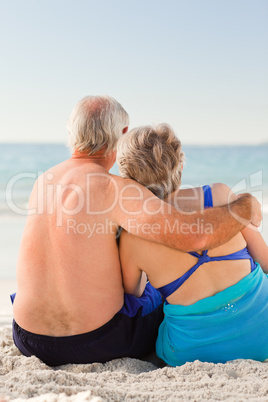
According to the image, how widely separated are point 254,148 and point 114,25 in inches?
393

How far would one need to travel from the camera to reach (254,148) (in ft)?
72.8

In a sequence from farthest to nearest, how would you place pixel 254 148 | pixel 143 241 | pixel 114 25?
pixel 114 25 < pixel 254 148 < pixel 143 241

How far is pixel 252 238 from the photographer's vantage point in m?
2.34

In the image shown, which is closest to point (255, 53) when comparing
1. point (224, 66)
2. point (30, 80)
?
point (224, 66)

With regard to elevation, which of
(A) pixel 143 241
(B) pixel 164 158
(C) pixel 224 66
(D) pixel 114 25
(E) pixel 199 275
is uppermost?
(D) pixel 114 25

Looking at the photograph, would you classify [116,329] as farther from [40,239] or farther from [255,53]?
[255,53]

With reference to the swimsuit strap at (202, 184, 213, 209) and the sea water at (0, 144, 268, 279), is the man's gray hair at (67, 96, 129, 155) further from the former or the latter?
the sea water at (0, 144, 268, 279)

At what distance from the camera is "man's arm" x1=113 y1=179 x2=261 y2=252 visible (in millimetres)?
1948

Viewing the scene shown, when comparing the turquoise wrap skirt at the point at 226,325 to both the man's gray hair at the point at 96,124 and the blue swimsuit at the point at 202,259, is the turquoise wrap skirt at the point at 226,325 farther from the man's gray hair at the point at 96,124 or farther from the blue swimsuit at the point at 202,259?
the man's gray hair at the point at 96,124

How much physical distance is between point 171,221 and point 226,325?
605 millimetres

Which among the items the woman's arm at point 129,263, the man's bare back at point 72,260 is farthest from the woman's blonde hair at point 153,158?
the woman's arm at point 129,263

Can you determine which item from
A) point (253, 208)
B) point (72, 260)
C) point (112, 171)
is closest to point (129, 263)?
point (72, 260)

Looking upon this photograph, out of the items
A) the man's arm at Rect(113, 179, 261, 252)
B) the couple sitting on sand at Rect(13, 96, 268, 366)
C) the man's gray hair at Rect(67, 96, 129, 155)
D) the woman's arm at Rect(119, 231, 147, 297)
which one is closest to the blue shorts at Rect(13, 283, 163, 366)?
the couple sitting on sand at Rect(13, 96, 268, 366)

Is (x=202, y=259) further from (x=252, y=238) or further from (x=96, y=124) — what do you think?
(x=96, y=124)
